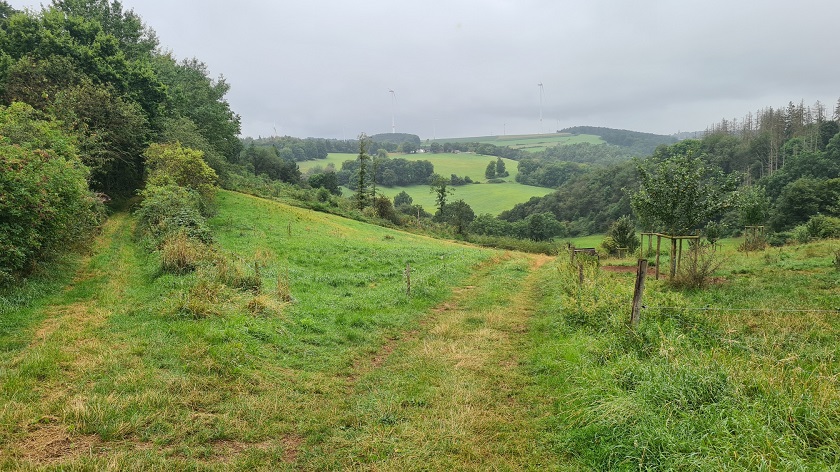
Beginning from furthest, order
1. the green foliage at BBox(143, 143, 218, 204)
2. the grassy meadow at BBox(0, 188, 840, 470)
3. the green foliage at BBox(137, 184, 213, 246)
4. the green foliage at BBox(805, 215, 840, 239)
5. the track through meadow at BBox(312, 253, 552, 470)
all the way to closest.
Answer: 1. the green foliage at BBox(805, 215, 840, 239)
2. the green foliage at BBox(143, 143, 218, 204)
3. the green foliage at BBox(137, 184, 213, 246)
4. the track through meadow at BBox(312, 253, 552, 470)
5. the grassy meadow at BBox(0, 188, 840, 470)

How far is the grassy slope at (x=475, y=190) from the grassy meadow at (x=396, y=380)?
3423 inches

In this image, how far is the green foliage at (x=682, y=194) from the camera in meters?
17.1

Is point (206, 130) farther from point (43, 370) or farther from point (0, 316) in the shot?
point (43, 370)

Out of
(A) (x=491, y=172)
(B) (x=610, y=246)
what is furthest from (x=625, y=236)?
(A) (x=491, y=172)

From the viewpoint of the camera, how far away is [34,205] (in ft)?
36.9

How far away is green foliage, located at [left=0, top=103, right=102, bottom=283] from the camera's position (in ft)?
34.3

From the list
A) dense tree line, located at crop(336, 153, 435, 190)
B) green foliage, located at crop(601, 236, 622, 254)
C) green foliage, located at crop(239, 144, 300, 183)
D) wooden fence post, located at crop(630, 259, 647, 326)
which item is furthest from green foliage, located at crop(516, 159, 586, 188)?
wooden fence post, located at crop(630, 259, 647, 326)

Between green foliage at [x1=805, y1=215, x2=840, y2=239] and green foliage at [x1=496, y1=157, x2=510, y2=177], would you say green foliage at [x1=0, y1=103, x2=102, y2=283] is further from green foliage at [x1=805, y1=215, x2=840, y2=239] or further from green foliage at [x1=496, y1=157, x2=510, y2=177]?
green foliage at [x1=496, y1=157, x2=510, y2=177]

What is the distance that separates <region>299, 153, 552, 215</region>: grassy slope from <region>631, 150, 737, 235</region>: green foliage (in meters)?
79.2

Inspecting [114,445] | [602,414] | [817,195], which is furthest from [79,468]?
[817,195]

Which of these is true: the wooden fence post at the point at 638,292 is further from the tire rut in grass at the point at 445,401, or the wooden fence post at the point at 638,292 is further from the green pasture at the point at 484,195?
the green pasture at the point at 484,195

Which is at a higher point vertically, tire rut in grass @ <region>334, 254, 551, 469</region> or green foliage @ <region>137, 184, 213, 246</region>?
green foliage @ <region>137, 184, 213, 246</region>

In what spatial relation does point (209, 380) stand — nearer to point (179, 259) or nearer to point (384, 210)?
point (179, 259)

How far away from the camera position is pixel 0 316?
28.9 ft
